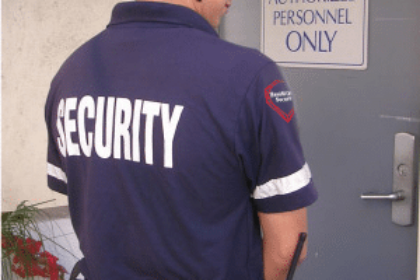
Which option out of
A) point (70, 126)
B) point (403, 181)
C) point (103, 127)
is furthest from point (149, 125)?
point (403, 181)

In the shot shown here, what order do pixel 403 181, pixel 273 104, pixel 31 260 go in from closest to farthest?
pixel 273 104 < pixel 403 181 < pixel 31 260

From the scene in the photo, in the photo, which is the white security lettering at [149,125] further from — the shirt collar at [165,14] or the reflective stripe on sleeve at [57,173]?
the reflective stripe on sleeve at [57,173]

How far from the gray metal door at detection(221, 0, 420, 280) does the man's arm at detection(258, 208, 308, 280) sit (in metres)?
0.91

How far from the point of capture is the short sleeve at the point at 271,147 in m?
1.52

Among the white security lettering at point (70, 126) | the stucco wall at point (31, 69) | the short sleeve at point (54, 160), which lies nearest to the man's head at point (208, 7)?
the white security lettering at point (70, 126)

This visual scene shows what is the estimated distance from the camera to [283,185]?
5.20 ft

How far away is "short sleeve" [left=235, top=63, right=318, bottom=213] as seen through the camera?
4.98ft

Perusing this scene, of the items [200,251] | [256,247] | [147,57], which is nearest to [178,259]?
[200,251]

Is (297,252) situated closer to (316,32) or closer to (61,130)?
(61,130)

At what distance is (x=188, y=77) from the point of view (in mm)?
1519

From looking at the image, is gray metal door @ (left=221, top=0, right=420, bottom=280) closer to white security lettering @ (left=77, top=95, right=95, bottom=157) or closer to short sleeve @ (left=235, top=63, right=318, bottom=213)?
short sleeve @ (left=235, top=63, right=318, bottom=213)

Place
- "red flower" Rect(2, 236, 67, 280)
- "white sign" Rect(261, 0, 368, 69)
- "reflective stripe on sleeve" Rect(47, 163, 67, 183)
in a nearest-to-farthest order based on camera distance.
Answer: "reflective stripe on sleeve" Rect(47, 163, 67, 183), "white sign" Rect(261, 0, 368, 69), "red flower" Rect(2, 236, 67, 280)

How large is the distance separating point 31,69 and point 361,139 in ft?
4.86

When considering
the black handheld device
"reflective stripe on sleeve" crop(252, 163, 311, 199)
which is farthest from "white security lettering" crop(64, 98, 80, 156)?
the black handheld device
